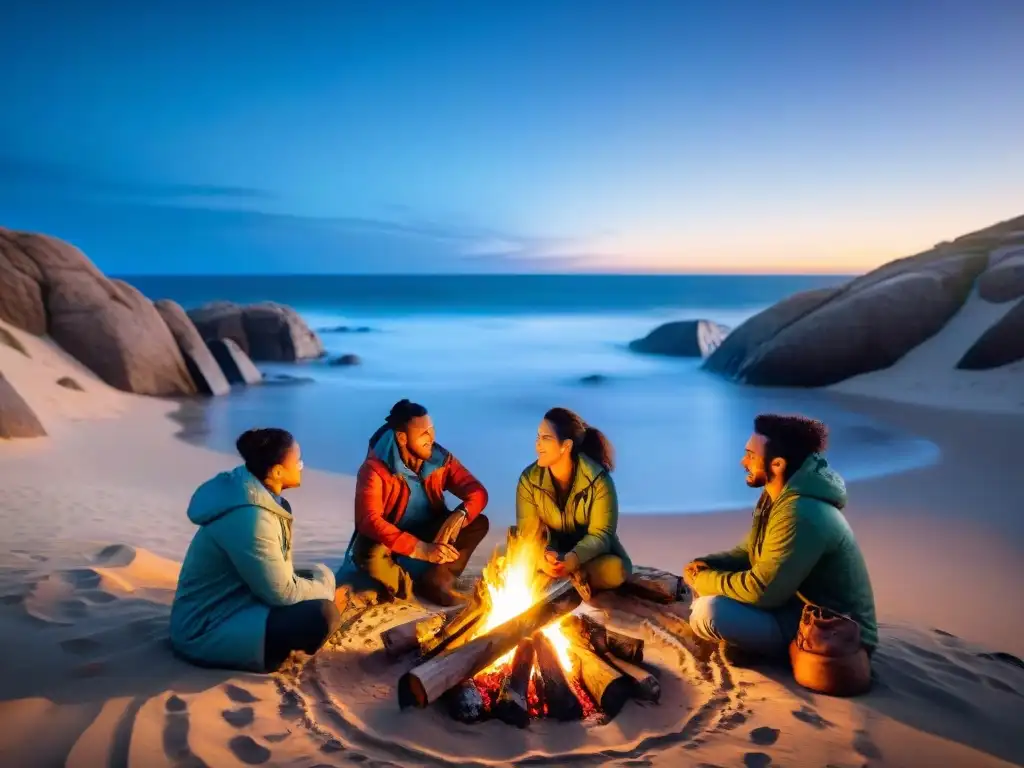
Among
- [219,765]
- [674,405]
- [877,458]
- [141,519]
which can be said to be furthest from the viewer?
[674,405]

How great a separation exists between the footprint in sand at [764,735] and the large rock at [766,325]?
14917mm

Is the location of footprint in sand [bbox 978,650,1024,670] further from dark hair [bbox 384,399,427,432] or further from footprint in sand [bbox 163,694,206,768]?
footprint in sand [bbox 163,694,206,768]

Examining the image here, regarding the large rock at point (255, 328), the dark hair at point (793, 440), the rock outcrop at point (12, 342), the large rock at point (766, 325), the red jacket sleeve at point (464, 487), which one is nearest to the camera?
the dark hair at point (793, 440)

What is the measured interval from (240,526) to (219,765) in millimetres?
1006

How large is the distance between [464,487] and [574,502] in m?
0.76

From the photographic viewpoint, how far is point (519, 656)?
3.99 meters

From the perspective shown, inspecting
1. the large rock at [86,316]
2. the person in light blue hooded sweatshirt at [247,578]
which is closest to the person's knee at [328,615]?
the person in light blue hooded sweatshirt at [247,578]

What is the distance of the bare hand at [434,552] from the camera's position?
4820mm

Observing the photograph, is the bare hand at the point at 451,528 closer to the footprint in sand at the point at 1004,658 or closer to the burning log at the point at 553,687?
the burning log at the point at 553,687

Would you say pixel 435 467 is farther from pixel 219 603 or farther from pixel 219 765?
pixel 219 765

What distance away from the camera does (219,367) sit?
1611cm

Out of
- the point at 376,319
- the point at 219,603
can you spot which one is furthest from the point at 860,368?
the point at 376,319

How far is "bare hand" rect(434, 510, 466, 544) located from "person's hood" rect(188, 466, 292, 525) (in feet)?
4.21

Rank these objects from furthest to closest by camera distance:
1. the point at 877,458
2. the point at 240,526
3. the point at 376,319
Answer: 1. the point at 376,319
2. the point at 877,458
3. the point at 240,526
